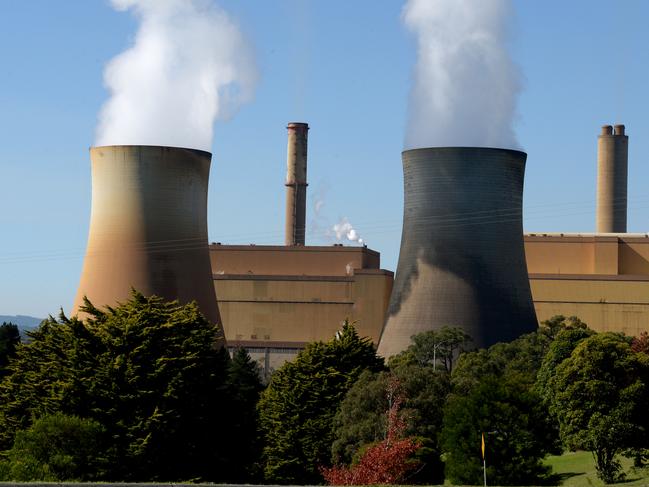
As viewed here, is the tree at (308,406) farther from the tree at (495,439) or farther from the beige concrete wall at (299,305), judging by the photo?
the beige concrete wall at (299,305)

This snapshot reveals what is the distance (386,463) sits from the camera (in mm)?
29875

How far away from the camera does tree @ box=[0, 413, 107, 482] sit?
84.7 feet

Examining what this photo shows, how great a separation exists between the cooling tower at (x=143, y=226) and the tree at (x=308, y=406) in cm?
1164

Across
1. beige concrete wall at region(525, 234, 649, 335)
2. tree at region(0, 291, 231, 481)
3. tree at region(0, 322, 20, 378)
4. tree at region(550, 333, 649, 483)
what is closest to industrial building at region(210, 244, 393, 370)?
beige concrete wall at region(525, 234, 649, 335)

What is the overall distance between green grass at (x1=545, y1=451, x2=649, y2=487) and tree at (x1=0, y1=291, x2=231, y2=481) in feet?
25.9

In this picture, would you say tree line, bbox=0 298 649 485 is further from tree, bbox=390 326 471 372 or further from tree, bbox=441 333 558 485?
tree, bbox=390 326 471 372

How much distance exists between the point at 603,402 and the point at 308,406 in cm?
918

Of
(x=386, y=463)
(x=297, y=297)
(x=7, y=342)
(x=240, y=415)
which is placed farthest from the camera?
(x=297, y=297)

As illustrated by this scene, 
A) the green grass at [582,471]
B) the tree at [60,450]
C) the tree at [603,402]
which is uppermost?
the tree at [603,402]

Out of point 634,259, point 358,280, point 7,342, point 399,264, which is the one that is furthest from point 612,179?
point 7,342

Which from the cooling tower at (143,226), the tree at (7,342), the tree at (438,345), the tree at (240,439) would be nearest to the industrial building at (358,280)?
the tree at (438,345)

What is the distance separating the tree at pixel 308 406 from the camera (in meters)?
35.2

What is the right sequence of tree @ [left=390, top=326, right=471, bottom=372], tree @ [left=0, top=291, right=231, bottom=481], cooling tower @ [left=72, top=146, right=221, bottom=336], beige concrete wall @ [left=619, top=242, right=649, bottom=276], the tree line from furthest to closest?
1. beige concrete wall @ [left=619, top=242, right=649, bottom=276]
2. tree @ [left=390, top=326, right=471, bottom=372]
3. cooling tower @ [left=72, top=146, right=221, bottom=336]
4. tree @ [left=0, top=291, right=231, bottom=481]
5. the tree line

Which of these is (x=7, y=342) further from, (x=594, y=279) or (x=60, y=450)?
(x=594, y=279)
